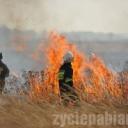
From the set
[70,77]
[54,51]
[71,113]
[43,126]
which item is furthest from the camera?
[54,51]

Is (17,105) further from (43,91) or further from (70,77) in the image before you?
(70,77)

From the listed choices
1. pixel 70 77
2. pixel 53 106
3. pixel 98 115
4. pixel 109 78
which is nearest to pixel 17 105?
pixel 53 106

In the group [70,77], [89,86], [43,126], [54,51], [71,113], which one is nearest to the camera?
[43,126]

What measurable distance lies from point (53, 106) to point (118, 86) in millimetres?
2279

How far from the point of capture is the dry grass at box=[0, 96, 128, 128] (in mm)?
8125

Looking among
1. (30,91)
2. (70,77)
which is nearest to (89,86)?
(30,91)

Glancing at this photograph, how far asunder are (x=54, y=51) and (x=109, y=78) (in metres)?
14.0

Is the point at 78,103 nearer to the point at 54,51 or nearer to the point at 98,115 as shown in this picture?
the point at 98,115

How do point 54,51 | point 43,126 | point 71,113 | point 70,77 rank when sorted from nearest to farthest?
point 43,126, point 71,113, point 70,77, point 54,51

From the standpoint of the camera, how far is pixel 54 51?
24.0 m

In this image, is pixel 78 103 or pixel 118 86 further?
pixel 118 86

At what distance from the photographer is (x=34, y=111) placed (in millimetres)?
8477

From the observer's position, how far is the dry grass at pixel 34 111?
8.12 metres

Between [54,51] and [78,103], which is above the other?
[54,51]
